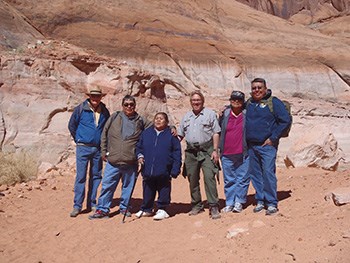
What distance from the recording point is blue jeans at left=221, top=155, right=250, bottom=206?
5.44 m

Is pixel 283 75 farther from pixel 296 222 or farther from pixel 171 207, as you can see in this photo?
pixel 296 222

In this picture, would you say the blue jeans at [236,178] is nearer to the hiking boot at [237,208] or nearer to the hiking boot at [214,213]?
the hiking boot at [237,208]

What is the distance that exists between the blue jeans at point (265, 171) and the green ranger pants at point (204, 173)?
0.52m

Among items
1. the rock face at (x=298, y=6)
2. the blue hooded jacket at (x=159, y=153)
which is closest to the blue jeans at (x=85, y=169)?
the blue hooded jacket at (x=159, y=153)

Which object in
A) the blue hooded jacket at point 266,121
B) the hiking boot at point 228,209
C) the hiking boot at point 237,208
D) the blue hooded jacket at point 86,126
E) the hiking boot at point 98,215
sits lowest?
the hiking boot at point 98,215

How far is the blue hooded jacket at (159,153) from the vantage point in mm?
5422

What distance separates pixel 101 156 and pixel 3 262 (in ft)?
6.10

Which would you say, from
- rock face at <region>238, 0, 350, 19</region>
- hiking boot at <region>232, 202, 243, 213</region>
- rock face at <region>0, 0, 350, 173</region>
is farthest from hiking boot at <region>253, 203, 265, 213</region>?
rock face at <region>238, 0, 350, 19</region>

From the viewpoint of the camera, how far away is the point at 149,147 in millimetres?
5434

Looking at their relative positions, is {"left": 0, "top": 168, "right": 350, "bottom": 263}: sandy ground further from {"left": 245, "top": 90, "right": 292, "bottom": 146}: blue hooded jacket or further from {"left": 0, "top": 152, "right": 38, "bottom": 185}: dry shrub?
{"left": 0, "top": 152, "right": 38, "bottom": 185}: dry shrub

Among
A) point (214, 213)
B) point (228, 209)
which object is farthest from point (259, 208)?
point (214, 213)

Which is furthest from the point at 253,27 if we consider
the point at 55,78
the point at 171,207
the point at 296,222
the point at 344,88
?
the point at 296,222

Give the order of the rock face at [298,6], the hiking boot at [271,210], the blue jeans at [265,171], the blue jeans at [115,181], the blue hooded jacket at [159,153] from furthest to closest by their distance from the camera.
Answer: the rock face at [298,6] → the blue jeans at [115,181] → the blue hooded jacket at [159,153] → the blue jeans at [265,171] → the hiking boot at [271,210]

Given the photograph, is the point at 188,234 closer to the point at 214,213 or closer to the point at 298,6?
the point at 214,213
